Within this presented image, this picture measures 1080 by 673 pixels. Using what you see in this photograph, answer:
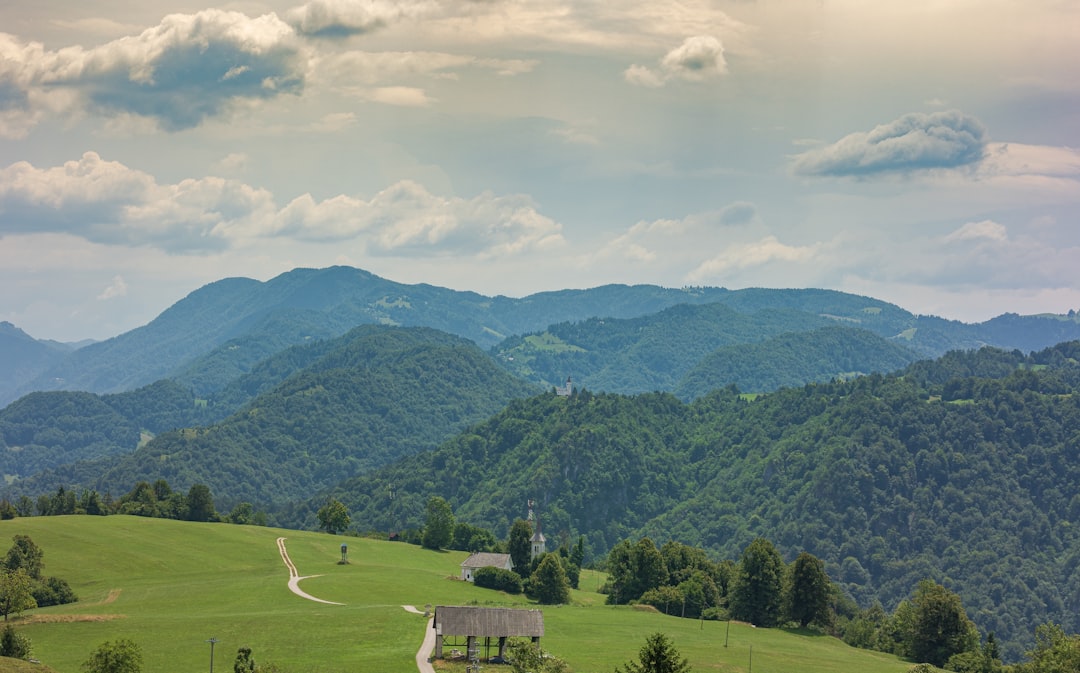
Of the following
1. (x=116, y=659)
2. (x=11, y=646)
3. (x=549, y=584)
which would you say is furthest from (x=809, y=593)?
(x=11, y=646)

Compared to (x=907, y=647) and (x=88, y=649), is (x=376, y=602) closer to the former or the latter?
(x=88, y=649)

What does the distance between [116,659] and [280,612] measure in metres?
34.2

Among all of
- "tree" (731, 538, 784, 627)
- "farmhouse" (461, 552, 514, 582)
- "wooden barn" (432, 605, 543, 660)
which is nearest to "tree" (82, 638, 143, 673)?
"wooden barn" (432, 605, 543, 660)

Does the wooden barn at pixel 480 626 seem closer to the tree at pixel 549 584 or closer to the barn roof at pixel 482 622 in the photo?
the barn roof at pixel 482 622

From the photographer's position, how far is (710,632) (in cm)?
12269

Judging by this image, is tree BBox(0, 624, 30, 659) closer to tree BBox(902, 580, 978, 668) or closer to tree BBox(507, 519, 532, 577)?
tree BBox(507, 519, 532, 577)

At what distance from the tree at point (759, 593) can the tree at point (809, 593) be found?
2.09 meters

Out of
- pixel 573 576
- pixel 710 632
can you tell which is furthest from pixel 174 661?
pixel 573 576

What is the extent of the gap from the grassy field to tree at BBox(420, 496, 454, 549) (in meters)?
10.4

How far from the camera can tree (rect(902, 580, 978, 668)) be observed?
405 feet

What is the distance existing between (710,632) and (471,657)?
41.3 m

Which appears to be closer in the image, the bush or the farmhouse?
the bush

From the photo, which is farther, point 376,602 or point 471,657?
point 376,602

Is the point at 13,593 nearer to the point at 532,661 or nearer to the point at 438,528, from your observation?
the point at 532,661
